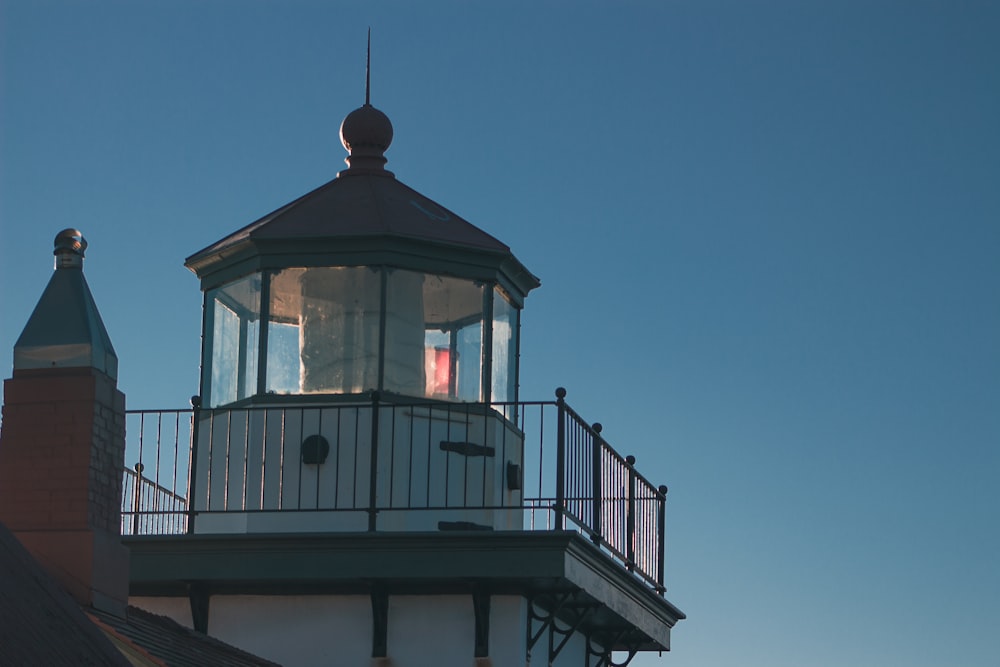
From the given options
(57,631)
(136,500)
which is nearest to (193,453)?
(136,500)

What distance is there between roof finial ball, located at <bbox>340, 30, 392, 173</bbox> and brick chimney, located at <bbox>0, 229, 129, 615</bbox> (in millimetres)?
4790

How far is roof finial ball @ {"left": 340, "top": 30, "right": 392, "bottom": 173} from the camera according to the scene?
1616 centimetres

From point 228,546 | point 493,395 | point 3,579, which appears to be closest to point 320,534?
point 228,546

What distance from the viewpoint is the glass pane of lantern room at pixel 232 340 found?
14938 mm

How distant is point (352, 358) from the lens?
14.8 metres

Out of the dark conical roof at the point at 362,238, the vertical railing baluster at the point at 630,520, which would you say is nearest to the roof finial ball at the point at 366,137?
the dark conical roof at the point at 362,238

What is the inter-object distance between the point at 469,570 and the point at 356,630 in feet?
3.48

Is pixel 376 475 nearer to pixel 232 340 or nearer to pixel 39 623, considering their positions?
pixel 232 340

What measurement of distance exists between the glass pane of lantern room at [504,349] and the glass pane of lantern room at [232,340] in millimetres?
1874

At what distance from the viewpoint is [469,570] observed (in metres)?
13.5

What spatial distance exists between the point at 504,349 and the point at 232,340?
2.15 m

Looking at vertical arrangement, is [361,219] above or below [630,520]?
above

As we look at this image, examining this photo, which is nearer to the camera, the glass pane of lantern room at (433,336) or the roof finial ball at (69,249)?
the roof finial ball at (69,249)

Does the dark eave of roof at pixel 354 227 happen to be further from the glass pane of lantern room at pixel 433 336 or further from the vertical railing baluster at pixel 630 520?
the vertical railing baluster at pixel 630 520
